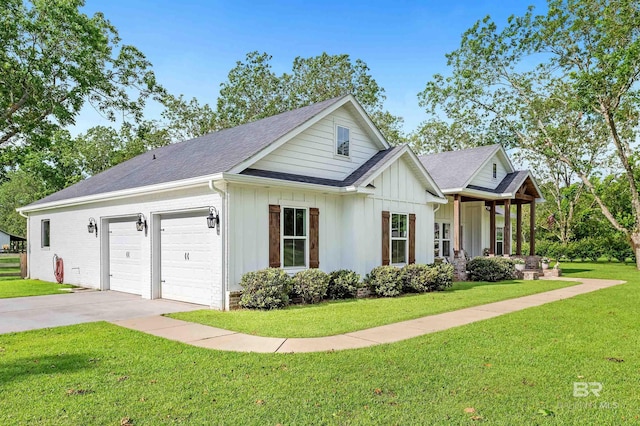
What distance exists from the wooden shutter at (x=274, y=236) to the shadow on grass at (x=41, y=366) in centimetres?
559

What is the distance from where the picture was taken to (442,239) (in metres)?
21.4

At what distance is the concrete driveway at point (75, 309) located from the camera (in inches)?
355

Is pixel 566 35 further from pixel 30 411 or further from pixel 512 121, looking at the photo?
pixel 30 411

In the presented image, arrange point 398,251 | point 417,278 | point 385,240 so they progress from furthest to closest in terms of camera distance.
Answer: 1. point 398,251
2. point 385,240
3. point 417,278

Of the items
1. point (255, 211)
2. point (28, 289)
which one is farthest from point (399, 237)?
point (28, 289)

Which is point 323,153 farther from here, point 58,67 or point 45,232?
point 58,67

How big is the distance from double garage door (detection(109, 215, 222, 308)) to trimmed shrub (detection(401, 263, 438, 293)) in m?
5.64

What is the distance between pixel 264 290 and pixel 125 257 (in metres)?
5.94

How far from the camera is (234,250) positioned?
420 inches

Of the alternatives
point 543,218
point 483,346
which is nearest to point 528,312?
point 483,346

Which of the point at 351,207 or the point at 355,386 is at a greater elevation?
the point at 351,207

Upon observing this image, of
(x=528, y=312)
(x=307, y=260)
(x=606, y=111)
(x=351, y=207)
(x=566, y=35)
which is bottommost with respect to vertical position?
(x=528, y=312)

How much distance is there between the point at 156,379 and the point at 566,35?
1013 inches

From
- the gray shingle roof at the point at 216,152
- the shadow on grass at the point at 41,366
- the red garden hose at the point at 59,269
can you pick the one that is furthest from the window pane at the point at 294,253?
the red garden hose at the point at 59,269
